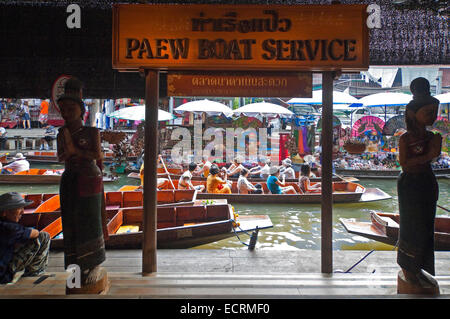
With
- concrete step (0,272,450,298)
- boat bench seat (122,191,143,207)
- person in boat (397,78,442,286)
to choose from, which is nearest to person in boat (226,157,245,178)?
boat bench seat (122,191,143,207)

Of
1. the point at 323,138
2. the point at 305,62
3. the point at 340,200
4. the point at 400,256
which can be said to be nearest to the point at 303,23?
the point at 305,62

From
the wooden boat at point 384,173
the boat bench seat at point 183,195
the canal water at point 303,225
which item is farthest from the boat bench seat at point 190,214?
the wooden boat at point 384,173

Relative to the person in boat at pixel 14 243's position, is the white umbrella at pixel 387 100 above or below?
above

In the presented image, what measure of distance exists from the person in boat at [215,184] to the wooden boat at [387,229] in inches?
140

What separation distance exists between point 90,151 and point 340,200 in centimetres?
794

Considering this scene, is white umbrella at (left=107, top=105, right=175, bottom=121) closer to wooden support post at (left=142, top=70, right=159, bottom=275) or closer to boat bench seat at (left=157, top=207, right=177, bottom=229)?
boat bench seat at (left=157, top=207, right=177, bottom=229)

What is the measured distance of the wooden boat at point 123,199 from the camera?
7.32 meters

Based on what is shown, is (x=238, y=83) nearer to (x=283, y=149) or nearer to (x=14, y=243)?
(x=14, y=243)

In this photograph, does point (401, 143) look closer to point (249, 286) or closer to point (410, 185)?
point (410, 185)

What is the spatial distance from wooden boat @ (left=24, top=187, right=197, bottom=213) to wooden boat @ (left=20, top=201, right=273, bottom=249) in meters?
0.52

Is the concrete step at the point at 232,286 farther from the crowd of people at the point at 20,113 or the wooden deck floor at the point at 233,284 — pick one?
the crowd of people at the point at 20,113

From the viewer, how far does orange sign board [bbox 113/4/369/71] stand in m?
3.59

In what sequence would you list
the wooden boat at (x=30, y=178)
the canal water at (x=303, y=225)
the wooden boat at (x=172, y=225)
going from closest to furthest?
the wooden boat at (x=172, y=225), the canal water at (x=303, y=225), the wooden boat at (x=30, y=178)
